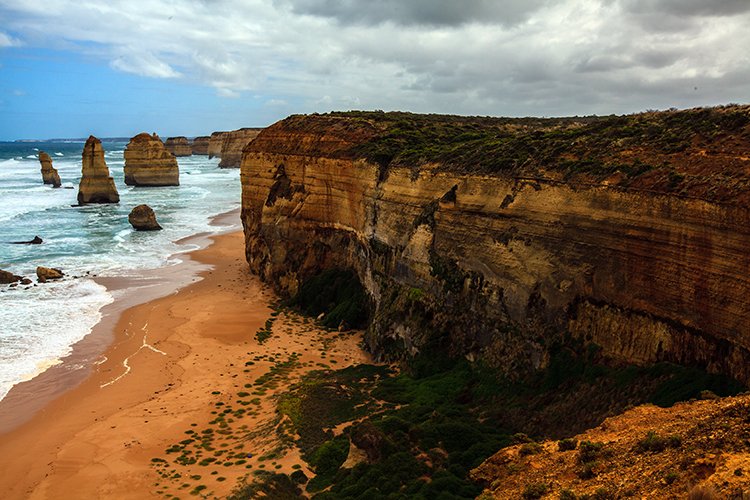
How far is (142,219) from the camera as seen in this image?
179 feet

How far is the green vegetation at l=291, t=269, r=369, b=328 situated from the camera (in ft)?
90.5

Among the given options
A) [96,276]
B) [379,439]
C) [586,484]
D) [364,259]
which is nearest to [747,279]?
[586,484]

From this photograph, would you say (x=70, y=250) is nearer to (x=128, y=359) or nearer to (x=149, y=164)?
(x=128, y=359)

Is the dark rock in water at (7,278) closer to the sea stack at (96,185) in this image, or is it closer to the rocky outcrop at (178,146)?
the sea stack at (96,185)

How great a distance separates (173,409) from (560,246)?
14493 mm

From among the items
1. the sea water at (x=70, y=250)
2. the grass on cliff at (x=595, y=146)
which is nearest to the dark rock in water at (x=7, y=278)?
the sea water at (x=70, y=250)

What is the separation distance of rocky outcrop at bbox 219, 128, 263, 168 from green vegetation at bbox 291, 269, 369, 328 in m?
119

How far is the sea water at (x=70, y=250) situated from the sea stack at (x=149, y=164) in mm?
1863

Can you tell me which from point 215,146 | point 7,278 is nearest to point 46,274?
point 7,278

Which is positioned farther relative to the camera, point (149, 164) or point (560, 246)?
point (149, 164)

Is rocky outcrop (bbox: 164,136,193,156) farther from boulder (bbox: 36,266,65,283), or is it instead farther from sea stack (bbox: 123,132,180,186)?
boulder (bbox: 36,266,65,283)

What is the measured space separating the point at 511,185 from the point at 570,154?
82.0 inches

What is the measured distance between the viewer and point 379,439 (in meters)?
14.4

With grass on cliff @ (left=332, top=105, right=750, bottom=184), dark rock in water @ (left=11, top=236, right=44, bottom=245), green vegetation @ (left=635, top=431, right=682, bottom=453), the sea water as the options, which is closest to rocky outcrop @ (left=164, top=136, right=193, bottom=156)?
the sea water
